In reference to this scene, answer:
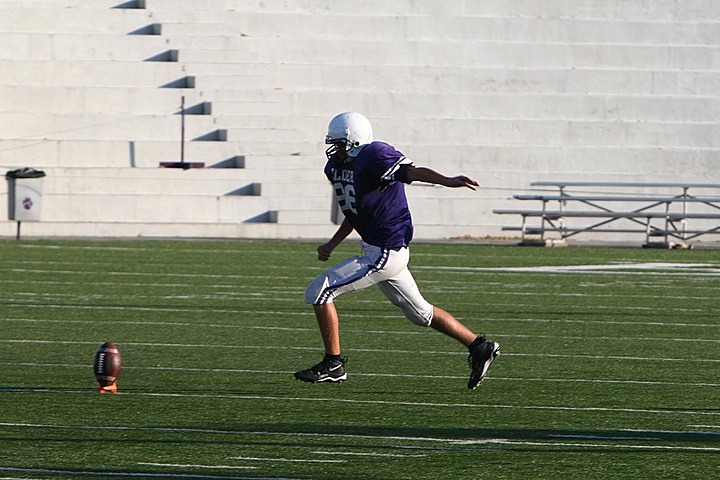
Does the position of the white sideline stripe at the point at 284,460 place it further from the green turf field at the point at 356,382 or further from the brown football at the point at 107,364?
the brown football at the point at 107,364

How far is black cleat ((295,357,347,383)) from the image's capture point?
8.00m

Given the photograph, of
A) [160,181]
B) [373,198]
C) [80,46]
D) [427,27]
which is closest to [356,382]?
[373,198]

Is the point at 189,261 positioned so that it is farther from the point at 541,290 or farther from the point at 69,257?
the point at 541,290

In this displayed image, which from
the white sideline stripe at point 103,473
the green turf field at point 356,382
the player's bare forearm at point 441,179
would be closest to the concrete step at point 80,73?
the green turf field at point 356,382

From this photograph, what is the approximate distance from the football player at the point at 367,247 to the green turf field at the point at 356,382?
21cm

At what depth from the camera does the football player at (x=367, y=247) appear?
798cm

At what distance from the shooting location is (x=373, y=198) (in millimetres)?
8016

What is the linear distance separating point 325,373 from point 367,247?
2.44ft

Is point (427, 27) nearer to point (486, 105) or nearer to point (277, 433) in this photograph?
point (486, 105)

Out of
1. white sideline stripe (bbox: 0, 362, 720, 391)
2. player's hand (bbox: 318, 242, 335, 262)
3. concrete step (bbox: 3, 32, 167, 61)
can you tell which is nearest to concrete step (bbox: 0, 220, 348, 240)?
concrete step (bbox: 3, 32, 167, 61)

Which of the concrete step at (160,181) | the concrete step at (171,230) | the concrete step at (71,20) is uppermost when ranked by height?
the concrete step at (71,20)

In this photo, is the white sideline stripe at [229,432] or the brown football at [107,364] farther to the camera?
the brown football at [107,364]

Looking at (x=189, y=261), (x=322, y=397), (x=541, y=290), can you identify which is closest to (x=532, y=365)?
(x=322, y=397)

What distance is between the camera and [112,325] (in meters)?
11.1
